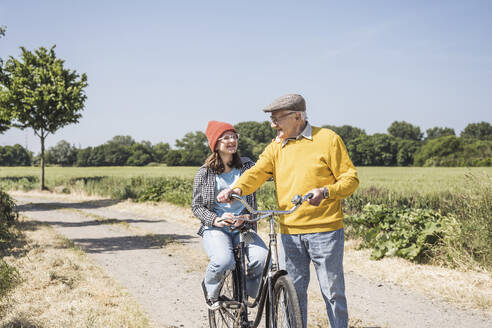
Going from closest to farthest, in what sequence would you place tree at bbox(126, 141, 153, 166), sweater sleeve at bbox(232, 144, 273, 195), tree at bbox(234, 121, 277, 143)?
sweater sleeve at bbox(232, 144, 273, 195)
tree at bbox(234, 121, 277, 143)
tree at bbox(126, 141, 153, 166)

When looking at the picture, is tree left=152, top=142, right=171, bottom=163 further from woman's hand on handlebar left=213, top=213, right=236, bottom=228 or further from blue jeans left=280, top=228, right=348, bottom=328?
blue jeans left=280, top=228, right=348, bottom=328

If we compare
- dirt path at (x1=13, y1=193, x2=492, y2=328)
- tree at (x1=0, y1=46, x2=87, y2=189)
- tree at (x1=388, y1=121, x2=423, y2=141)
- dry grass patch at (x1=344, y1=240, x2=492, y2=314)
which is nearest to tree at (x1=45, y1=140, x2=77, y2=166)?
tree at (x1=0, y1=46, x2=87, y2=189)

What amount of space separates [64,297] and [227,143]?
123 inches

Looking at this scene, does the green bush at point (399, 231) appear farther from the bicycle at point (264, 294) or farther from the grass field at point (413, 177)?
the bicycle at point (264, 294)

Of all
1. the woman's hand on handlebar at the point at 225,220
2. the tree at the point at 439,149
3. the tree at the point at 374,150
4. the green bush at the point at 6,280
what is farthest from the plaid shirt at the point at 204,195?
the tree at the point at 439,149

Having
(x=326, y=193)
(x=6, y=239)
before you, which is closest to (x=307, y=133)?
(x=326, y=193)

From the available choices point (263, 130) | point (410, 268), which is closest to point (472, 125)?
point (263, 130)

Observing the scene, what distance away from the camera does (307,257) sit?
124 inches

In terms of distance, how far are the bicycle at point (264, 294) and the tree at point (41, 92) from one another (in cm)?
2010

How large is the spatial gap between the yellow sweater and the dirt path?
71.1 inches

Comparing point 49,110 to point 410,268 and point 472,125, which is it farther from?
point 472,125

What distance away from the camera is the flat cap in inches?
117

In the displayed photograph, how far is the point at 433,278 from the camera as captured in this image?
5.88 m

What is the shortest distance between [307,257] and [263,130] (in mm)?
58406
